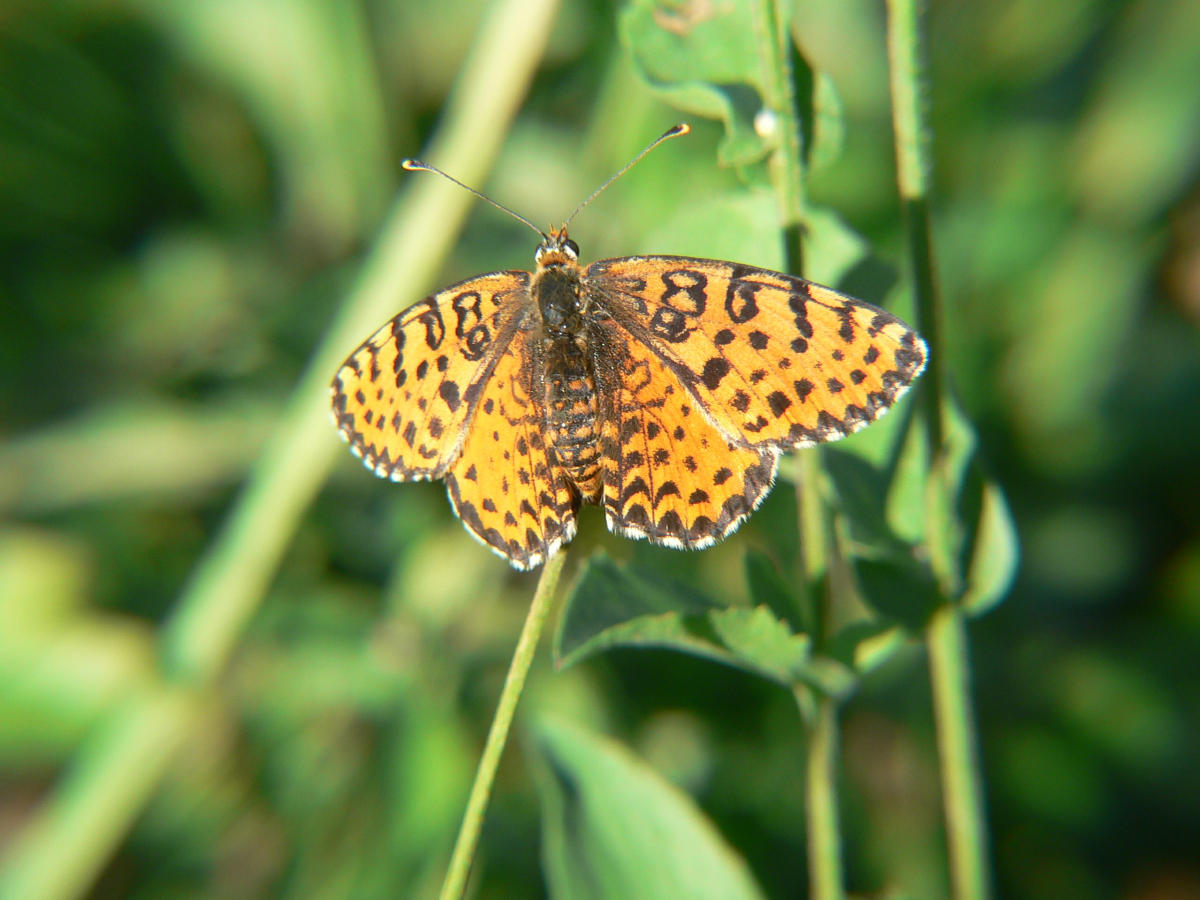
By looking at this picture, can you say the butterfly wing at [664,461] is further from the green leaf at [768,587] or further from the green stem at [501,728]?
the green stem at [501,728]

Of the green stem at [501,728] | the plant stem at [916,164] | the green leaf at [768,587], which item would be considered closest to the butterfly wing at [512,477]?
the green leaf at [768,587]

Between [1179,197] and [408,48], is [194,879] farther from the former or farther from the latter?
[1179,197]

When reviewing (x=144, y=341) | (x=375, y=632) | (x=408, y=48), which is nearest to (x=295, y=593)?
(x=375, y=632)

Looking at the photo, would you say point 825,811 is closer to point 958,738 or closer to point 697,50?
point 958,738

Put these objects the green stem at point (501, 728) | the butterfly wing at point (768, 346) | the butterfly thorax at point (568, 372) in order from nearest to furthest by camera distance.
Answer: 1. the green stem at point (501, 728)
2. the butterfly wing at point (768, 346)
3. the butterfly thorax at point (568, 372)

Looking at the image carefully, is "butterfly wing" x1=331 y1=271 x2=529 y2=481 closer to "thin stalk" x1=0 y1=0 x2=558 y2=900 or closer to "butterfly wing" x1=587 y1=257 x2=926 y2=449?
"butterfly wing" x1=587 y1=257 x2=926 y2=449

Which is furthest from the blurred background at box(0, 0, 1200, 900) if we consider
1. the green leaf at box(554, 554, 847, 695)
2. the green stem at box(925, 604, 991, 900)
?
the green leaf at box(554, 554, 847, 695)

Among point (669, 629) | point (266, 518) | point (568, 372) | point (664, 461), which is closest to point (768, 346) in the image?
point (664, 461)
